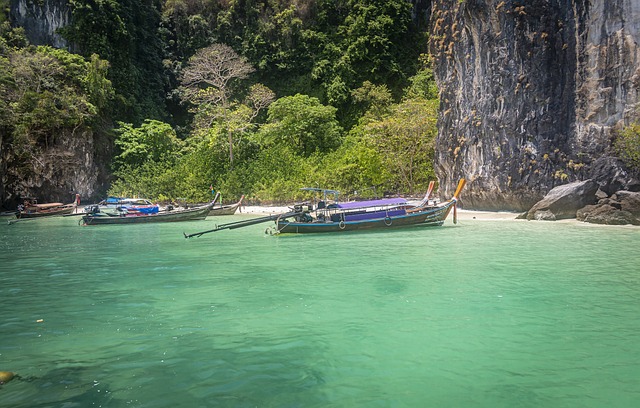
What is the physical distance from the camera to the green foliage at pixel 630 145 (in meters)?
18.2

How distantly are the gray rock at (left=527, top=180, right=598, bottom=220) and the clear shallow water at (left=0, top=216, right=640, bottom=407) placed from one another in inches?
274

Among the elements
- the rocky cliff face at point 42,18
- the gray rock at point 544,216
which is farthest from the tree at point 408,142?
the rocky cliff face at point 42,18

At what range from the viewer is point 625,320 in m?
6.47

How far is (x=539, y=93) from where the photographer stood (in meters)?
21.3

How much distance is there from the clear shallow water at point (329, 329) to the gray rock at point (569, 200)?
22.8ft

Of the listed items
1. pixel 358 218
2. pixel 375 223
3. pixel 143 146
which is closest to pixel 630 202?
pixel 375 223

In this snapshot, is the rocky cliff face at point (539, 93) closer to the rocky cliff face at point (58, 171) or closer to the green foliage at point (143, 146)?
the green foliage at point (143, 146)

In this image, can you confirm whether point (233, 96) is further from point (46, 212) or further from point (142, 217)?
point (142, 217)

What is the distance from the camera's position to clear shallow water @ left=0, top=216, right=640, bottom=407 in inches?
177

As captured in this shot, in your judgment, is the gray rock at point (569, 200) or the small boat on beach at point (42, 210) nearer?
the gray rock at point (569, 200)

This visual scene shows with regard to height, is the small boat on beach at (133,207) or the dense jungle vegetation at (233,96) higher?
the dense jungle vegetation at (233,96)

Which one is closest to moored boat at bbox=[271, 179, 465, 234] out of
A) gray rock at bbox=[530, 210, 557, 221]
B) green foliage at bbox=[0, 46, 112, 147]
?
gray rock at bbox=[530, 210, 557, 221]

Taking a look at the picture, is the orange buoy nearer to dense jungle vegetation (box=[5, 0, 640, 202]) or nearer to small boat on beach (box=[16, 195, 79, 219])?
dense jungle vegetation (box=[5, 0, 640, 202])

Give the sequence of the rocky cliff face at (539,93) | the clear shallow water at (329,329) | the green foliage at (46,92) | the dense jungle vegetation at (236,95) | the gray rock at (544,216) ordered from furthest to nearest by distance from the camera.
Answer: the green foliage at (46,92)
the dense jungle vegetation at (236,95)
the gray rock at (544,216)
the rocky cliff face at (539,93)
the clear shallow water at (329,329)
